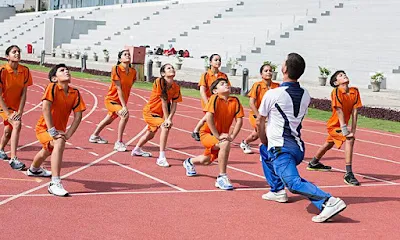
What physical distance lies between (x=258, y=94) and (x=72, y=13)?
67819 millimetres

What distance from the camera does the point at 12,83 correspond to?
10.9 m

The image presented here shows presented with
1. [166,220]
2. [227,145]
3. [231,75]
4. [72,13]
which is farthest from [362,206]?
[72,13]

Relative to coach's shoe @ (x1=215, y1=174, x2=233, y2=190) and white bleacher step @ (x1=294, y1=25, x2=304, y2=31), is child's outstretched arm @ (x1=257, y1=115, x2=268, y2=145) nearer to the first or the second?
coach's shoe @ (x1=215, y1=174, x2=233, y2=190)

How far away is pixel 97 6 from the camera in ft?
255

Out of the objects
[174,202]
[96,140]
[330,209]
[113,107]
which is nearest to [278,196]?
[330,209]

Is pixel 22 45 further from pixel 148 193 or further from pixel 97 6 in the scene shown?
pixel 148 193

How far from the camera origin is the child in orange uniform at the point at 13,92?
10516 millimetres

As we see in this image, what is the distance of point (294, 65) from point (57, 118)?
314 cm

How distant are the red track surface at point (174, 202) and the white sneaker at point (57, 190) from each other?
90 millimetres

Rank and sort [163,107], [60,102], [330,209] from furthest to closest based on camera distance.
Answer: [163,107], [60,102], [330,209]

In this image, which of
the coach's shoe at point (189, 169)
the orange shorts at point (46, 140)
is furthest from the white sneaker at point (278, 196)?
the orange shorts at point (46, 140)

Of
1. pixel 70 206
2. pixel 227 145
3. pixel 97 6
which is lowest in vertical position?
pixel 70 206

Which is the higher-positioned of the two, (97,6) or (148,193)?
(97,6)

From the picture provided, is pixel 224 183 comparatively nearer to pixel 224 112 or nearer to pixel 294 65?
pixel 224 112
